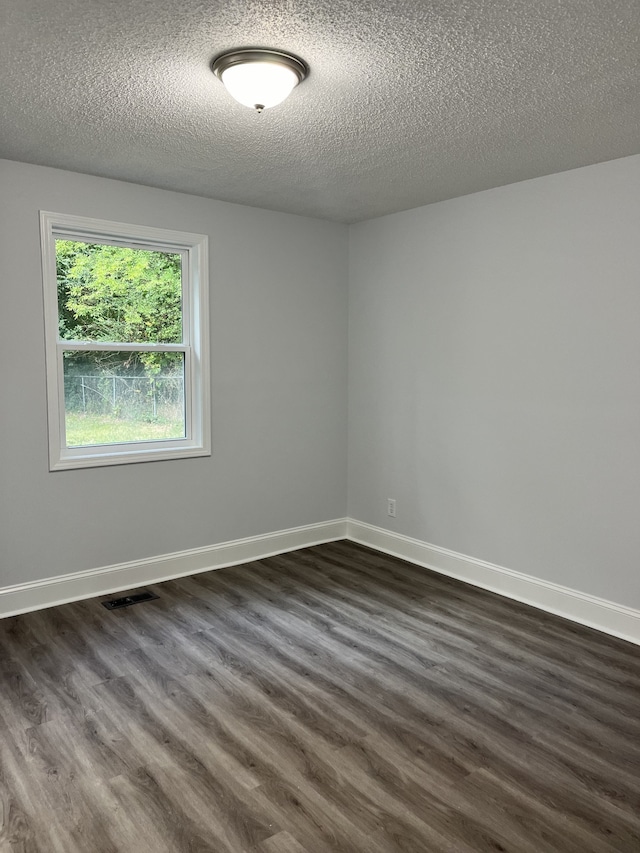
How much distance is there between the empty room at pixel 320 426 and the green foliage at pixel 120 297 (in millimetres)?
20

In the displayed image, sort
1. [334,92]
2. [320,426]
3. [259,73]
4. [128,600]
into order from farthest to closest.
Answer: [320,426] < [128,600] < [334,92] < [259,73]

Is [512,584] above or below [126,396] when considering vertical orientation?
below

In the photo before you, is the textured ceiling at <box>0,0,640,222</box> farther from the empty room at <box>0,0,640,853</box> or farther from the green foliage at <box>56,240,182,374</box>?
the green foliage at <box>56,240,182,374</box>

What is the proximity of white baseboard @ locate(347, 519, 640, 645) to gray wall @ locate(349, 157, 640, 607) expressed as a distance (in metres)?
0.06

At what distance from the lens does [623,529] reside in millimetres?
3299

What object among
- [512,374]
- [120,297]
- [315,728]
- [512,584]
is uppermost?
[120,297]

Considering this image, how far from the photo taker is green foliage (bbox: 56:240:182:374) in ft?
12.1

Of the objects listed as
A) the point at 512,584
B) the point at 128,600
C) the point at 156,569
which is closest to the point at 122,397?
the point at 156,569

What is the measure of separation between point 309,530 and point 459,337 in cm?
184

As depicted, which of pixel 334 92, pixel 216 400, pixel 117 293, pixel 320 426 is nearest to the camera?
pixel 334 92

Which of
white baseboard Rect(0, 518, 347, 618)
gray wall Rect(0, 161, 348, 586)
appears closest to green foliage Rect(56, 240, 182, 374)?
gray wall Rect(0, 161, 348, 586)

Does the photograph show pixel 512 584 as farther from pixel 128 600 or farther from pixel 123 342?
pixel 123 342

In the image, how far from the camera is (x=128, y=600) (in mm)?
3754

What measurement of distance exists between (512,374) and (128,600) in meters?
2.64
